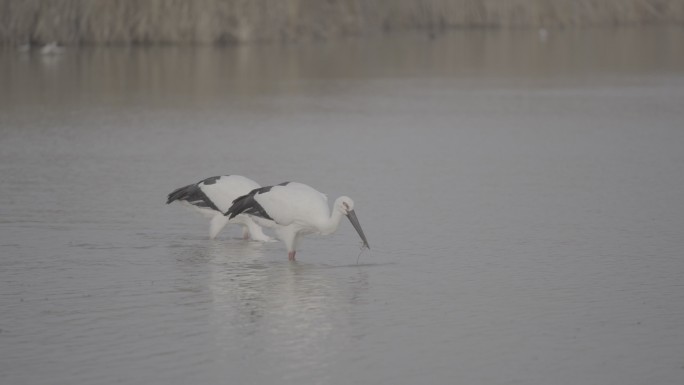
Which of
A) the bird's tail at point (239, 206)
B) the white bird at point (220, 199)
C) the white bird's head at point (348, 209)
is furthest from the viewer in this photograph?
the white bird at point (220, 199)

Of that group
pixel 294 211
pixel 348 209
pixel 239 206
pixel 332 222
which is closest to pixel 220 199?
pixel 239 206

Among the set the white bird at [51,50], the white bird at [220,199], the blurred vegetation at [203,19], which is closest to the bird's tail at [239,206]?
the white bird at [220,199]

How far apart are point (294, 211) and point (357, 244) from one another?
32.5 inches

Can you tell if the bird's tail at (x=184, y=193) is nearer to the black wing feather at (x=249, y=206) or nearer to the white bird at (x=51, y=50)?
the black wing feather at (x=249, y=206)

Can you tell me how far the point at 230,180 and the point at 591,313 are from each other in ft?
9.99

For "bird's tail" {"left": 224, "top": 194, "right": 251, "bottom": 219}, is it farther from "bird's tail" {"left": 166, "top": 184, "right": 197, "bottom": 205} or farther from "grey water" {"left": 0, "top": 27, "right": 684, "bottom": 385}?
"bird's tail" {"left": 166, "top": 184, "right": 197, "bottom": 205}

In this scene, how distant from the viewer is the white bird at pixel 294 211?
8523 mm

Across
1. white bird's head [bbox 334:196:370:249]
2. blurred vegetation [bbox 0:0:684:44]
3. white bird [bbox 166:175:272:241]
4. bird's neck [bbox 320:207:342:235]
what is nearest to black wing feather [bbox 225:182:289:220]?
Result: white bird [bbox 166:175:272:241]

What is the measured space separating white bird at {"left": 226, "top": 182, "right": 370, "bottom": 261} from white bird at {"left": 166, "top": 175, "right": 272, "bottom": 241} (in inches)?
11.9

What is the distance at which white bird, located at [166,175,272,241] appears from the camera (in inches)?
367

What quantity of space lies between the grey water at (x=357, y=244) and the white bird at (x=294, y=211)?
0.23 m

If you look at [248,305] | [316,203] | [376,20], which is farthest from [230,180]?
[376,20]

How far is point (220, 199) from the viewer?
9305 millimetres

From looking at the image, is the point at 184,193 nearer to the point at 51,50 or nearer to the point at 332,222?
the point at 332,222
